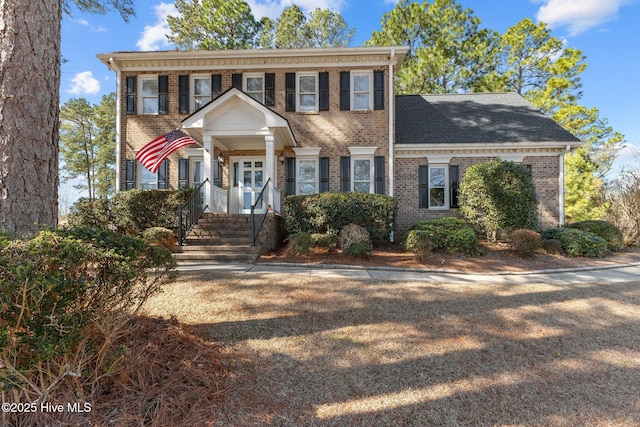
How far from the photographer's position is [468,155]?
11992 mm

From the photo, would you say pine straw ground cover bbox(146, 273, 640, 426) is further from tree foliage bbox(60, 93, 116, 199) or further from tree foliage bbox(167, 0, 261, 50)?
tree foliage bbox(60, 93, 116, 199)

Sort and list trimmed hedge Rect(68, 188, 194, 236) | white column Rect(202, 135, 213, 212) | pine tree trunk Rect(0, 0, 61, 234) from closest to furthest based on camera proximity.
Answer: pine tree trunk Rect(0, 0, 61, 234) → white column Rect(202, 135, 213, 212) → trimmed hedge Rect(68, 188, 194, 236)

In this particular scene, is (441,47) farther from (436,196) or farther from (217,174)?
(217,174)

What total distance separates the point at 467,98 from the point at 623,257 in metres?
9.45

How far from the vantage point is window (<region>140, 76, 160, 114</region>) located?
12133mm

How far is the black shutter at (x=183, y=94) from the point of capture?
12.0 m

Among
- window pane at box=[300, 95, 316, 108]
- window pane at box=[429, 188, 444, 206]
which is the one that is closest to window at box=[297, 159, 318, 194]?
window pane at box=[300, 95, 316, 108]

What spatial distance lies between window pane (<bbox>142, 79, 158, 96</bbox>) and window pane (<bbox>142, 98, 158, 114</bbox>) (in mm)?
234

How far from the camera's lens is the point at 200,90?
1211 cm

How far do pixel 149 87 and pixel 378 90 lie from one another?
9059 millimetres

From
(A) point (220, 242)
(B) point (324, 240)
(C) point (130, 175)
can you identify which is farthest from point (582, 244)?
(C) point (130, 175)

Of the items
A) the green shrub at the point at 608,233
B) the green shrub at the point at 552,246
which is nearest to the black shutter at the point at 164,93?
the green shrub at the point at 552,246

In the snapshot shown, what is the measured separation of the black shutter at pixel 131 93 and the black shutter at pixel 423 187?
11.6 meters

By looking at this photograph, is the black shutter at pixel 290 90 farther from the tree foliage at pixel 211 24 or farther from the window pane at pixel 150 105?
the tree foliage at pixel 211 24
